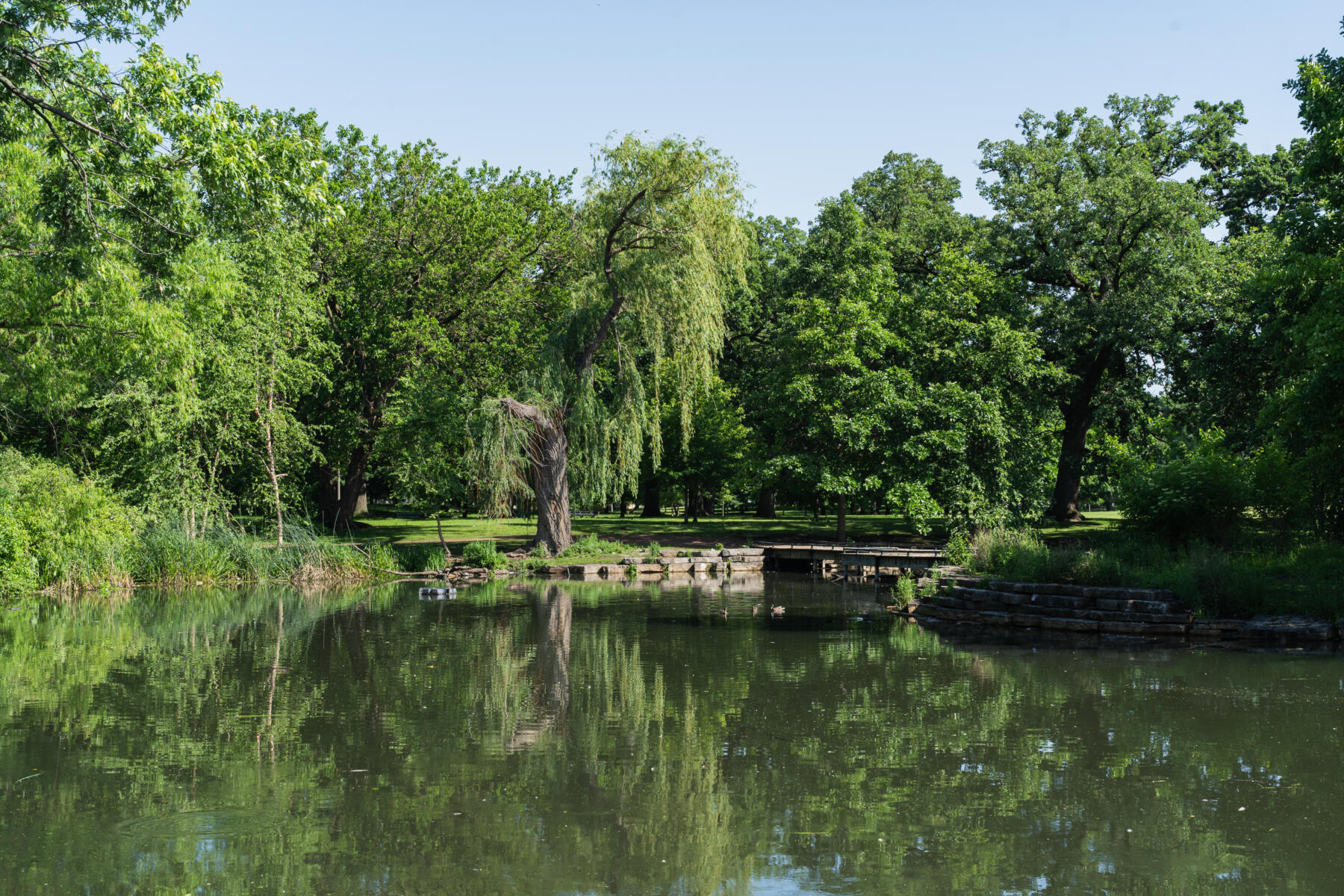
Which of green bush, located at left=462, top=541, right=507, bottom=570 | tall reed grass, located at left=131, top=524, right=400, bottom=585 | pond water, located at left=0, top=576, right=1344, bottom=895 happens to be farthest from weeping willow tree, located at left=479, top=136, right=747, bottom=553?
pond water, located at left=0, top=576, right=1344, bottom=895

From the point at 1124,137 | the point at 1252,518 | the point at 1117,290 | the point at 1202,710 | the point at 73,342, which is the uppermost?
the point at 1124,137

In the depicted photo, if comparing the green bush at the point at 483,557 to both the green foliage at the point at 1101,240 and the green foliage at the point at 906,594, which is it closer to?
the green foliage at the point at 906,594

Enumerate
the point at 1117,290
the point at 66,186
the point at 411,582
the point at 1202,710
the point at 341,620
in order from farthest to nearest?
the point at 1117,290 < the point at 411,582 < the point at 341,620 < the point at 66,186 < the point at 1202,710

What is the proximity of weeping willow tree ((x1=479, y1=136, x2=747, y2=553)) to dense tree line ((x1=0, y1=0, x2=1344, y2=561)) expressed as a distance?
0.09m

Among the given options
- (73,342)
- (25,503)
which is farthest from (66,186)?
(25,503)

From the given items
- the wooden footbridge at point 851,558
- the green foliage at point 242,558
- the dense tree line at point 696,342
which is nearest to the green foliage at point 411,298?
the dense tree line at point 696,342

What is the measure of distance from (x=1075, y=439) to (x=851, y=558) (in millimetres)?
11672

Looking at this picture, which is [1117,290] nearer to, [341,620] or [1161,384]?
[1161,384]

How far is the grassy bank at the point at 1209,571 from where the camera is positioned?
689 inches

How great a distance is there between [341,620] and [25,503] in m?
7.86

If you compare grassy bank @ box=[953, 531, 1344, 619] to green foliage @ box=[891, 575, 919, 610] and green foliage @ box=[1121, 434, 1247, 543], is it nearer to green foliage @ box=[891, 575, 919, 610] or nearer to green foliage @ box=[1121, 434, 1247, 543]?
green foliage @ box=[1121, 434, 1247, 543]

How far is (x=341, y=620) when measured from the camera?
19.0m

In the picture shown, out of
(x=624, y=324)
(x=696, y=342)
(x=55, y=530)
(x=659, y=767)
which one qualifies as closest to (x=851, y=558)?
(x=696, y=342)

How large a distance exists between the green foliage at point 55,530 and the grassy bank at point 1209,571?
19.2 metres
